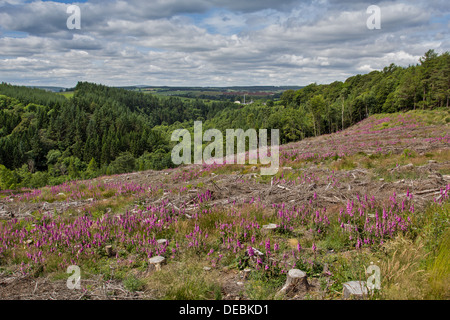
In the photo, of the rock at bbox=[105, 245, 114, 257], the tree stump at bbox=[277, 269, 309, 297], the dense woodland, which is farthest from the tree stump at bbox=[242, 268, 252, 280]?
the dense woodland

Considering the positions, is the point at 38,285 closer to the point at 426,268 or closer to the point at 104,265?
the point at 104,265

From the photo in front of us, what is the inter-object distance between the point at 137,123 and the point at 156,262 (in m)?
164

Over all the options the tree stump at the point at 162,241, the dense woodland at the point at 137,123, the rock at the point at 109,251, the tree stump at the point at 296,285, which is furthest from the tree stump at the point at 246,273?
the dense woodland at the point at 137,123

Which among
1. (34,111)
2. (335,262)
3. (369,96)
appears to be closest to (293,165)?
(335,262)

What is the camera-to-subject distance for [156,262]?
17.4ft

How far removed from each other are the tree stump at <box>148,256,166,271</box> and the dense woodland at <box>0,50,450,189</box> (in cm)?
4647

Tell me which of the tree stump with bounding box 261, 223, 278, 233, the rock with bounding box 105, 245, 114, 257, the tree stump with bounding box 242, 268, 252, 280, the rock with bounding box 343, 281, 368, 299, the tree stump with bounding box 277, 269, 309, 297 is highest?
the rock with bounding box 343, 281, 368, 299

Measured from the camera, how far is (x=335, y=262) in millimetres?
4961

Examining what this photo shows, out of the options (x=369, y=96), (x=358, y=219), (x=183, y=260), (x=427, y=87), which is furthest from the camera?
(x=369, y=96)

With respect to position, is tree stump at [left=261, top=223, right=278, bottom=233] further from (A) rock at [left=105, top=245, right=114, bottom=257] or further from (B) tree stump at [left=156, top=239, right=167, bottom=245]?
(A) rock at [left=105, top=245, right=114, bottom=257]

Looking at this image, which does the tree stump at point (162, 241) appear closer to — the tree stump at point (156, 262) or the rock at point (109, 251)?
the tree stump at point (156, 262)

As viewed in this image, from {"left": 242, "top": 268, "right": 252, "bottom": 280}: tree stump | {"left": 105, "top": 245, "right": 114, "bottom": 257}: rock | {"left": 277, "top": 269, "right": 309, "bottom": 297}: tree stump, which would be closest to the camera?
{"left": 277, "top": 269, "right": 309, "bottom": 297}: tree stump

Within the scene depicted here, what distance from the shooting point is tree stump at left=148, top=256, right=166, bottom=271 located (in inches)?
207
